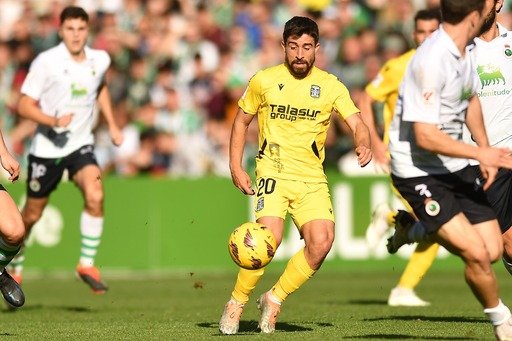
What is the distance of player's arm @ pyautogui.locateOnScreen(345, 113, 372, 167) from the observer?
33.2ft

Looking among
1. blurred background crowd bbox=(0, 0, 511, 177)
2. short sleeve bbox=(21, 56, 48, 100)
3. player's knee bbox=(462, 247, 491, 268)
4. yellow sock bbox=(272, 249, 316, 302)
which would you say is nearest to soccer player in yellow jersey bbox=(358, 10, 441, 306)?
yellow sock bbox=(272, 249, 316, 302)

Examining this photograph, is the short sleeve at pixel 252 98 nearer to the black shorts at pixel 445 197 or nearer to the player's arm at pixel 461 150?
the black shorts at pixel 445 197

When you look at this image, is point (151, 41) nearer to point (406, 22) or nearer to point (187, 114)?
point (187, 114)

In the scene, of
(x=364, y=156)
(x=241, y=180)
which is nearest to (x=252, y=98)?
(x=241, y=180)

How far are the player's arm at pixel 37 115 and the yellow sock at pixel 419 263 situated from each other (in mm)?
4104

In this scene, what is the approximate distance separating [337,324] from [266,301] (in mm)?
1087

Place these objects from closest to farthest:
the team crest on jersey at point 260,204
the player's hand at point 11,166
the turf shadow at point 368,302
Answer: the player's hand at point 11,166 < the team crest on jersey at point 260,204 < the turf shadow at point 368,302

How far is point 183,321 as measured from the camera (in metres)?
12.2

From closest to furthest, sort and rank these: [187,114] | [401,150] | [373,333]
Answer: [401,150], [373,333], [187,114]

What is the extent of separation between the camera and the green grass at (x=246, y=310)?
10766 mm

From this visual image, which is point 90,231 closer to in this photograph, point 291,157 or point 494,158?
point 291,157

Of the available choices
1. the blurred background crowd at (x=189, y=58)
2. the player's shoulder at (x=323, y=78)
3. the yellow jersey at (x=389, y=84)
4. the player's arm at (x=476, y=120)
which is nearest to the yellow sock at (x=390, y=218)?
the yellow jersey at (x=389, y=84)

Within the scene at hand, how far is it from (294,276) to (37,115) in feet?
15.7

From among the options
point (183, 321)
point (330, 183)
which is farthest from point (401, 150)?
point (330, 183)
